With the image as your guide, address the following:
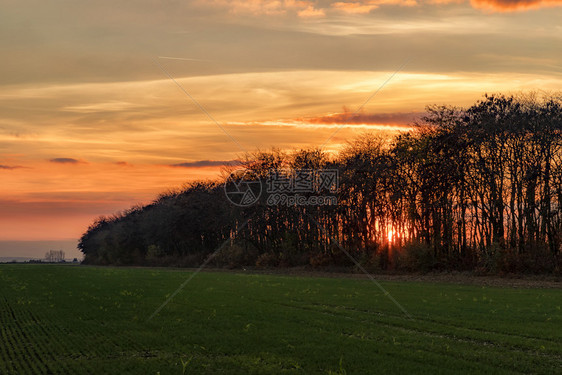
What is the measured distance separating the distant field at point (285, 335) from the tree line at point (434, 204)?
58.7ft

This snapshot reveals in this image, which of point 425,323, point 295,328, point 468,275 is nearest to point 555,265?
point 468,275

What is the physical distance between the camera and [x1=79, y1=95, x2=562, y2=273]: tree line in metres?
49.1

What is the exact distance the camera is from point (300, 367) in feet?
49.4

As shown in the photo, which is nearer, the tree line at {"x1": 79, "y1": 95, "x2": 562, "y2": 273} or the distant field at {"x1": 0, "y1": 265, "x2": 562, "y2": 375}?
the distant field at {"x1": 0, "y1": 265, "x2": 562, "y2": 375}

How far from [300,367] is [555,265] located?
1406 inches

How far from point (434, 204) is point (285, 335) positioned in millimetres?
40342

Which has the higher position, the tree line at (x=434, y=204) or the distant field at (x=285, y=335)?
the tree line at (x=434, y=204)

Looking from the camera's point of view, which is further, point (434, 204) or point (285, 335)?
point (434, 204)

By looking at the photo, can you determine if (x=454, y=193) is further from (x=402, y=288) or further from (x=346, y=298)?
(x=346, y=298)

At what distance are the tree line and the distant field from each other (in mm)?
17895

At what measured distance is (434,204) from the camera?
57.3 m

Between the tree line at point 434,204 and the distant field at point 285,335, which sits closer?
the distant field at point 285,335

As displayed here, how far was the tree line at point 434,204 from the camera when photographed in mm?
49125

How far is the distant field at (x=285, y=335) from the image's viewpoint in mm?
15422
